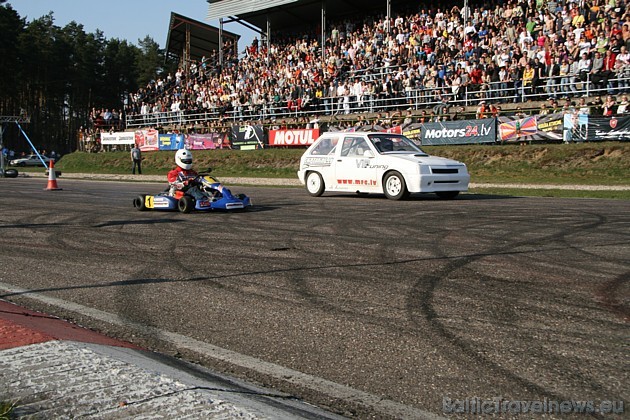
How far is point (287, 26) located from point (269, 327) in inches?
1725

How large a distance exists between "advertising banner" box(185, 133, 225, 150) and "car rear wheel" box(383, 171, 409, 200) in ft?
69.6

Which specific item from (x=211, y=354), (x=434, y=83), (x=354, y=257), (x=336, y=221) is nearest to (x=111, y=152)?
(x=434, y=83)

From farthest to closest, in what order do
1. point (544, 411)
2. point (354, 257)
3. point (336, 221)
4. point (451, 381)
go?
1. point (336, 221)
2. point (354, 257)
3. point (451, 381)
4. point (544, 411)

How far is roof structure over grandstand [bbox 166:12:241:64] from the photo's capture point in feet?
173


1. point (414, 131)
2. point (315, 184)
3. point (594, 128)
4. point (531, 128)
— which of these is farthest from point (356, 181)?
point (414, 131)

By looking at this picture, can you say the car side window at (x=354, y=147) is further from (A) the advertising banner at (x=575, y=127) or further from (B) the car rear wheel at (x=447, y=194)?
(A) the advertising banner at (x=575, y=127)

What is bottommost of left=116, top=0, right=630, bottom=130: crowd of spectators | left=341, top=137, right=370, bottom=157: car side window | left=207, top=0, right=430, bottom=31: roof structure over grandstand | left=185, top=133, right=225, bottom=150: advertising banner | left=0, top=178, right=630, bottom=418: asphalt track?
left=0, top=178, right=630, bottom=418: asphalt track

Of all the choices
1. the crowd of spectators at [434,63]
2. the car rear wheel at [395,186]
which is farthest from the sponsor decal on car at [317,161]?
the crowd of spectators at [434,63]

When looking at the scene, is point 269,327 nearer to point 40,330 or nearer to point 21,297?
point 40,330

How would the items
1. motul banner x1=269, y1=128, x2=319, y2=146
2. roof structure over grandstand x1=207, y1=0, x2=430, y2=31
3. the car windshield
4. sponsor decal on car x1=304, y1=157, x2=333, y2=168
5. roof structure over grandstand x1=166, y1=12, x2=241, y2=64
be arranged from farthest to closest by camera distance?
1. roof structure over grandstand x1=166, y1=12, x2=241, y2=64
2. roof structure over grandstand x1=207, y1=0, x2=430, y2=31
3. motul banner x1=269, y1=128, x2=319, y2=146
4. sponsor decal on car x1=304, y1=157, x2=333, y2=168
5. the car windshield

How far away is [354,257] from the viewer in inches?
299

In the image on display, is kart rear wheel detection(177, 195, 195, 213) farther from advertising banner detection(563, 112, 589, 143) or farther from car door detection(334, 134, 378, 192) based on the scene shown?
advertising banner detection(563, 112, 589, 143)

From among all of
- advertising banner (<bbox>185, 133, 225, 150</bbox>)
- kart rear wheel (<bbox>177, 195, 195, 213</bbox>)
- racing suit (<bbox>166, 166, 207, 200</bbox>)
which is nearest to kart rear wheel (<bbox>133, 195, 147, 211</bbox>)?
racing suit (<bbox>166, 166, 207, 200</bbox>)

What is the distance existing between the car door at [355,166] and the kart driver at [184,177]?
14.3ft
